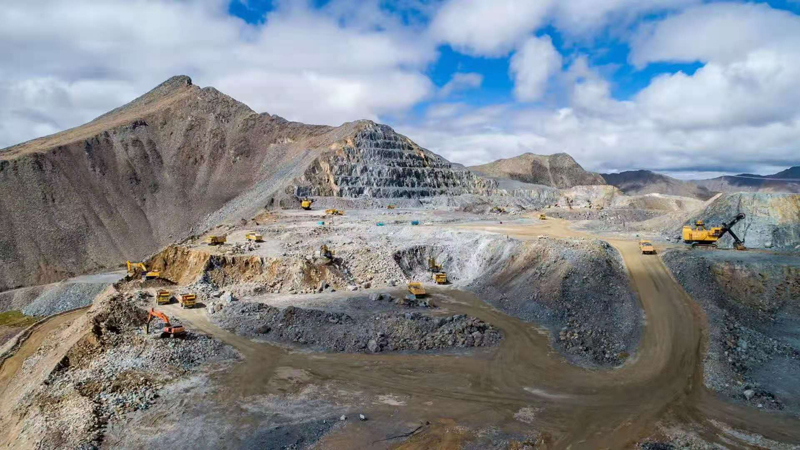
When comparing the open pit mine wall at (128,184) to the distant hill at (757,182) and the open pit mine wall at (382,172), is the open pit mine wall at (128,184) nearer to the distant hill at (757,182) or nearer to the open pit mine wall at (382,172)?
the open pit mine wall at (382,172)

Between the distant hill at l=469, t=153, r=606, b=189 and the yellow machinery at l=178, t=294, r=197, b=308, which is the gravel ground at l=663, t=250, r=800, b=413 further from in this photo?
the distant hill at l=469, t=153, r=606, b=189

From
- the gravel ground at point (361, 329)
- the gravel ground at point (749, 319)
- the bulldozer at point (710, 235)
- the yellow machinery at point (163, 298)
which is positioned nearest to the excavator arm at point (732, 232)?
Answer: the bulldozer at point (710, 235)

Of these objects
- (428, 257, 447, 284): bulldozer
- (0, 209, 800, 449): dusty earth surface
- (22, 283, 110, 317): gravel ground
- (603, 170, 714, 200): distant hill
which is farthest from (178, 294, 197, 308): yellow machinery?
(603, 170, 714, 200): distant hill

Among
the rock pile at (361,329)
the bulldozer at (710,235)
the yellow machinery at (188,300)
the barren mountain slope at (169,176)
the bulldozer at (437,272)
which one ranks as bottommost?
the rock pile at (361,329)

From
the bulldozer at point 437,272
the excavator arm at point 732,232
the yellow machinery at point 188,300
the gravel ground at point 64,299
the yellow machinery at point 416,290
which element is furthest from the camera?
the gravel ground at point 64,299

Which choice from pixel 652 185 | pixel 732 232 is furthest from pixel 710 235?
pixel 652 185

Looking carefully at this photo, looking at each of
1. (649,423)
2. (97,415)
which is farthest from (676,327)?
(97,415)

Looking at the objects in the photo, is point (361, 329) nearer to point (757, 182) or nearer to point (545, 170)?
point (545, 170)
